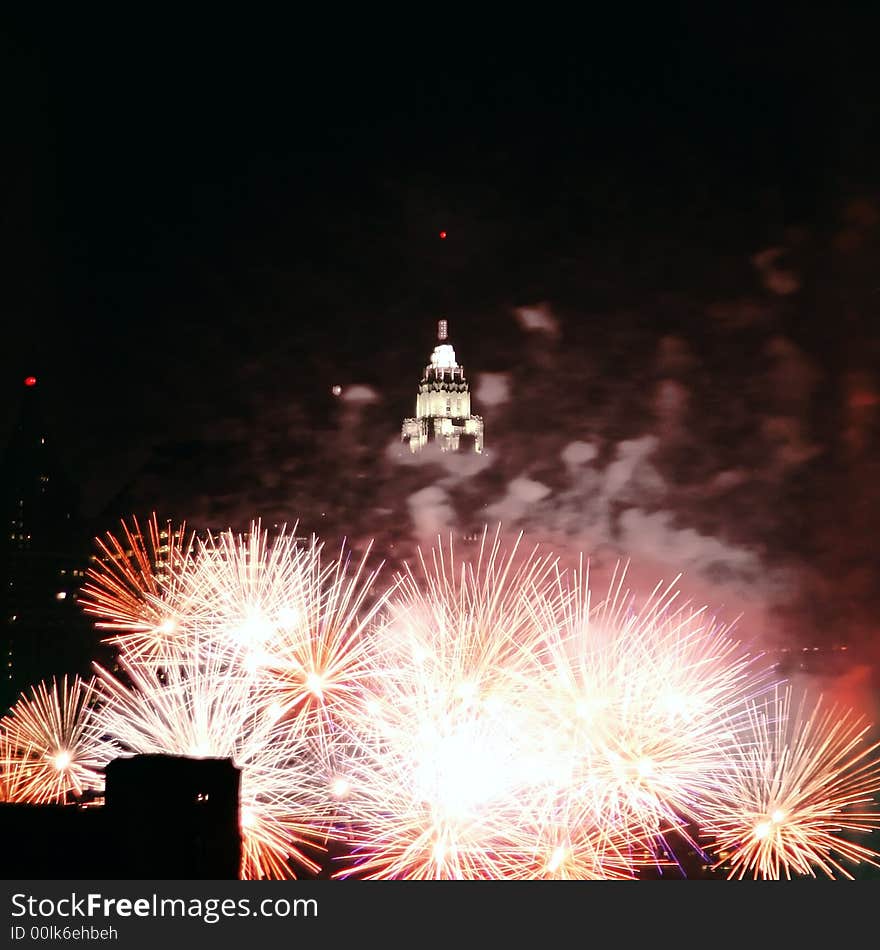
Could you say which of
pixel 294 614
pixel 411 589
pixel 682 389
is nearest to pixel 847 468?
pixel 682 389

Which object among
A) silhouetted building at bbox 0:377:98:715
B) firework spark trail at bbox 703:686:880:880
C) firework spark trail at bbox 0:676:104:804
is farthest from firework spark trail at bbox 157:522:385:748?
firework spark trail at bbox 703:686:880:880

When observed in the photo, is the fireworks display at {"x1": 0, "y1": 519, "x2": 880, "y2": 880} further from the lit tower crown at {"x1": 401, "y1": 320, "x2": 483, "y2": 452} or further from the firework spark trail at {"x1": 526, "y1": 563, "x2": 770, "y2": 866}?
the lit tower crown at {"x1": 401, "y1": 320, "x2": 483, "y2": 452}

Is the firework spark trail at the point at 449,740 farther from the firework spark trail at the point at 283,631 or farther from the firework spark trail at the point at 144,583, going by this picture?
the firework spark trail at the point at 144,583

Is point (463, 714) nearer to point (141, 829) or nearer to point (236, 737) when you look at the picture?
→ point (236, 737)

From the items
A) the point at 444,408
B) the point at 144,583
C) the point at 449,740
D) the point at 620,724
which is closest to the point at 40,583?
the point at 144,583

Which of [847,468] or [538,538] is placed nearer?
[847,468]

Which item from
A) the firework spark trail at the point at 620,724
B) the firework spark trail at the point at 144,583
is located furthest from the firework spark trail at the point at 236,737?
the firework spark trail at the point at 620,724

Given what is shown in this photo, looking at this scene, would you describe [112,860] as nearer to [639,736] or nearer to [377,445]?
[639,736]
